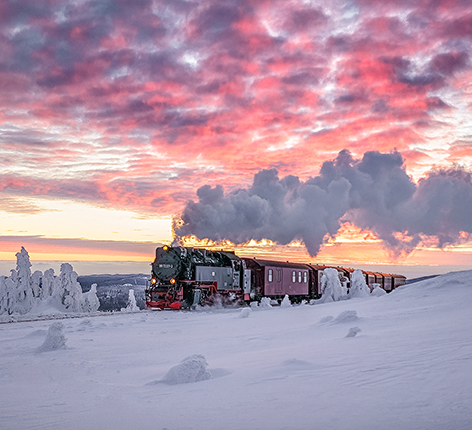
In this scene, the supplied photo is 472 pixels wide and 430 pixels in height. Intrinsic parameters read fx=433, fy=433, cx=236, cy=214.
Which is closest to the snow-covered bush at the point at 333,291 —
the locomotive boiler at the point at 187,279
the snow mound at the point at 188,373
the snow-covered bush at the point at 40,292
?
the locomotive boiler at the point at 187,279

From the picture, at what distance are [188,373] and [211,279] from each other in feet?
70.4

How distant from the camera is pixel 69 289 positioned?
3953 cm

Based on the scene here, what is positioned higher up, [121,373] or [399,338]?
[399,338]

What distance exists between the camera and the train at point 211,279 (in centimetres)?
2817

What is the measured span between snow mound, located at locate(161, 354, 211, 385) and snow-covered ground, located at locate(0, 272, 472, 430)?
20 millimetres

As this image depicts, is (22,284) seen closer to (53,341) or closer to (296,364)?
(53,341)

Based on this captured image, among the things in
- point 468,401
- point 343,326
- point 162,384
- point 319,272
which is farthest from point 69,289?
point 468,401

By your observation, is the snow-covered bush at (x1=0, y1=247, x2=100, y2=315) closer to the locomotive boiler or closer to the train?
the train

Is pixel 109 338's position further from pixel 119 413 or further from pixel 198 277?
pixel 198 277

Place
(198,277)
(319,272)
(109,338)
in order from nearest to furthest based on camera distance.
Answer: (109,338), (198,277), (319,272)

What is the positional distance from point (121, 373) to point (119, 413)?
364cm

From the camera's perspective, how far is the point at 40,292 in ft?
155

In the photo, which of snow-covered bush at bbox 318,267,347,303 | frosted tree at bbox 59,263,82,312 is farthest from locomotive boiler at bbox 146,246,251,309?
frosted tree at bbox 59,263,82,312

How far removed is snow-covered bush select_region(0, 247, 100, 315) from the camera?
38.8 metres
